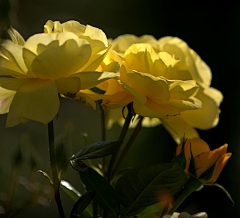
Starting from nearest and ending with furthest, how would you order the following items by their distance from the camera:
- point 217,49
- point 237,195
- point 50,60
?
point 50,60, point 237,195, point 217,49

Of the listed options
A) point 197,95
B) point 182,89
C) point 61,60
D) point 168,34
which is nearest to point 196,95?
point 197,95

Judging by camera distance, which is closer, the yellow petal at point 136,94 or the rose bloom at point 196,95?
the yellow petal at point 136,94

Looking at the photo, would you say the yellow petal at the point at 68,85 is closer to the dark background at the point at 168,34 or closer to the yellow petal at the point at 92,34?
the yellow petal at the point at 92,34

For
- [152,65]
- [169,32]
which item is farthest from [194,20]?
[152,65]

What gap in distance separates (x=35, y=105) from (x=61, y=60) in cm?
4

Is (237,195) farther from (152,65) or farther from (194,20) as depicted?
(152,65)

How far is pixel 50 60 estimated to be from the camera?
0.27 metres

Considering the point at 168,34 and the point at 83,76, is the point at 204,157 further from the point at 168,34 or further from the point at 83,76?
Result: the point at 168,34

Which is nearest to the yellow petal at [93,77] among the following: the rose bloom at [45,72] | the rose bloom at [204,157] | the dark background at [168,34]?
the rose bloom at [45,72]

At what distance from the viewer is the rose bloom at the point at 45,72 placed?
0.87 feet

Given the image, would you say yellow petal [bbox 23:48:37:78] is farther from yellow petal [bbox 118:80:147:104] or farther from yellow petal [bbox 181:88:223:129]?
yellow petal [bbox 181:88:223:129]

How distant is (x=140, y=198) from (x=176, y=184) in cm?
3

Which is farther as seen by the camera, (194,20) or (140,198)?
(194,20)

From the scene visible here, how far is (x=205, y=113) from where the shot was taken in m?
0.42
